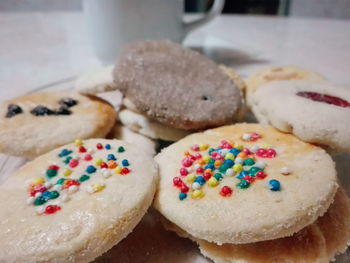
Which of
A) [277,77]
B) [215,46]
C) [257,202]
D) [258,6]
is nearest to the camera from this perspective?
[257,202]

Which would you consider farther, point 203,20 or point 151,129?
point 203,20

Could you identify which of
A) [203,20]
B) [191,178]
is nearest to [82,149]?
[191,178]

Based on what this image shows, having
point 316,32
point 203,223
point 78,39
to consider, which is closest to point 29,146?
point 203,223

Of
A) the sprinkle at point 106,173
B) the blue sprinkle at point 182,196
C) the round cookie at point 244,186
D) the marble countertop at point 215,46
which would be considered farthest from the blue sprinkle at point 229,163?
the marble countertop at point 215,46

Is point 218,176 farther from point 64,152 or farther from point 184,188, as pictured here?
point 64,152

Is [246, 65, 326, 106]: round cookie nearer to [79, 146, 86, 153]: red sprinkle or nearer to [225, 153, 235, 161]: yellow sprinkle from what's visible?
[225, 153, 235, 161]: yellow sprinkle

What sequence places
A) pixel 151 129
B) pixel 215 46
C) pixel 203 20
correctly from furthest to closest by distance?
1. pixel 215 46
2. pixel 203 20
3. pixel 151 129

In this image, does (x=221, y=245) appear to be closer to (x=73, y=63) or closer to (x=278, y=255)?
(x=278, y=255)

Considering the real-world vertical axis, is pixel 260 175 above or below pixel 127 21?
below
